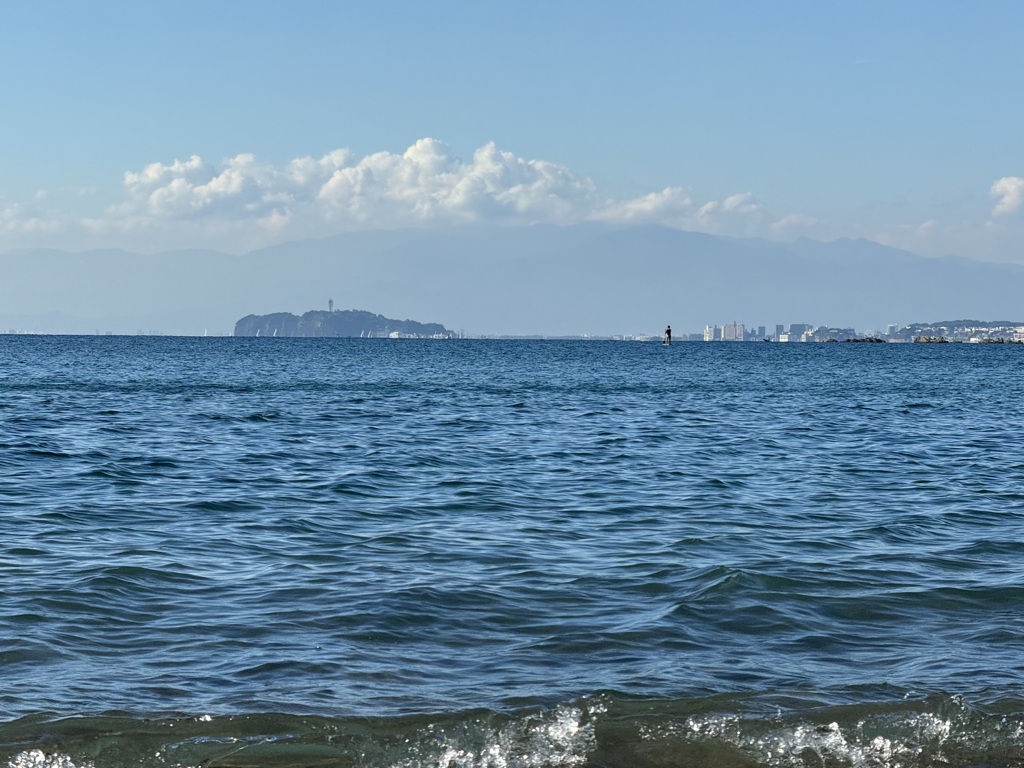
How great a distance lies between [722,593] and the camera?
1509cm

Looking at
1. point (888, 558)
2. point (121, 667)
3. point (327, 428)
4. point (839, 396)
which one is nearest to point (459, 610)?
point (121, 667)

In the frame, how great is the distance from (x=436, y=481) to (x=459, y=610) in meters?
12.6

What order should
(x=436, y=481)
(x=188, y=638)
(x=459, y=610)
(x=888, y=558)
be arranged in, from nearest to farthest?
(x=188, y=638) < (x=459, y=610) < (x=888, y=558) < (x=436, y=481)

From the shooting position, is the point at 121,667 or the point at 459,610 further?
the point at 459,610

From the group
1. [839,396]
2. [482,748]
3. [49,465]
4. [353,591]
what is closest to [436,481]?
[49,465]

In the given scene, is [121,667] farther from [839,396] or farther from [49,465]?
[839,396]

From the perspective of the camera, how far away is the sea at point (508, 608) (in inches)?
402

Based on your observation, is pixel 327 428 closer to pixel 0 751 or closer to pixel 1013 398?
pixel 0 751

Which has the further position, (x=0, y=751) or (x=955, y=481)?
(x=955, y=481)

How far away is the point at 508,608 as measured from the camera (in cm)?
1437

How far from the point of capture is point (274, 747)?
9883mm

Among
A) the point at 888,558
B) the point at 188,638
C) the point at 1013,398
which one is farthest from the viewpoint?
the point at 1013,398

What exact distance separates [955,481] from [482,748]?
789 inches

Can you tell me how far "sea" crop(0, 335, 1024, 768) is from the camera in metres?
10.2
